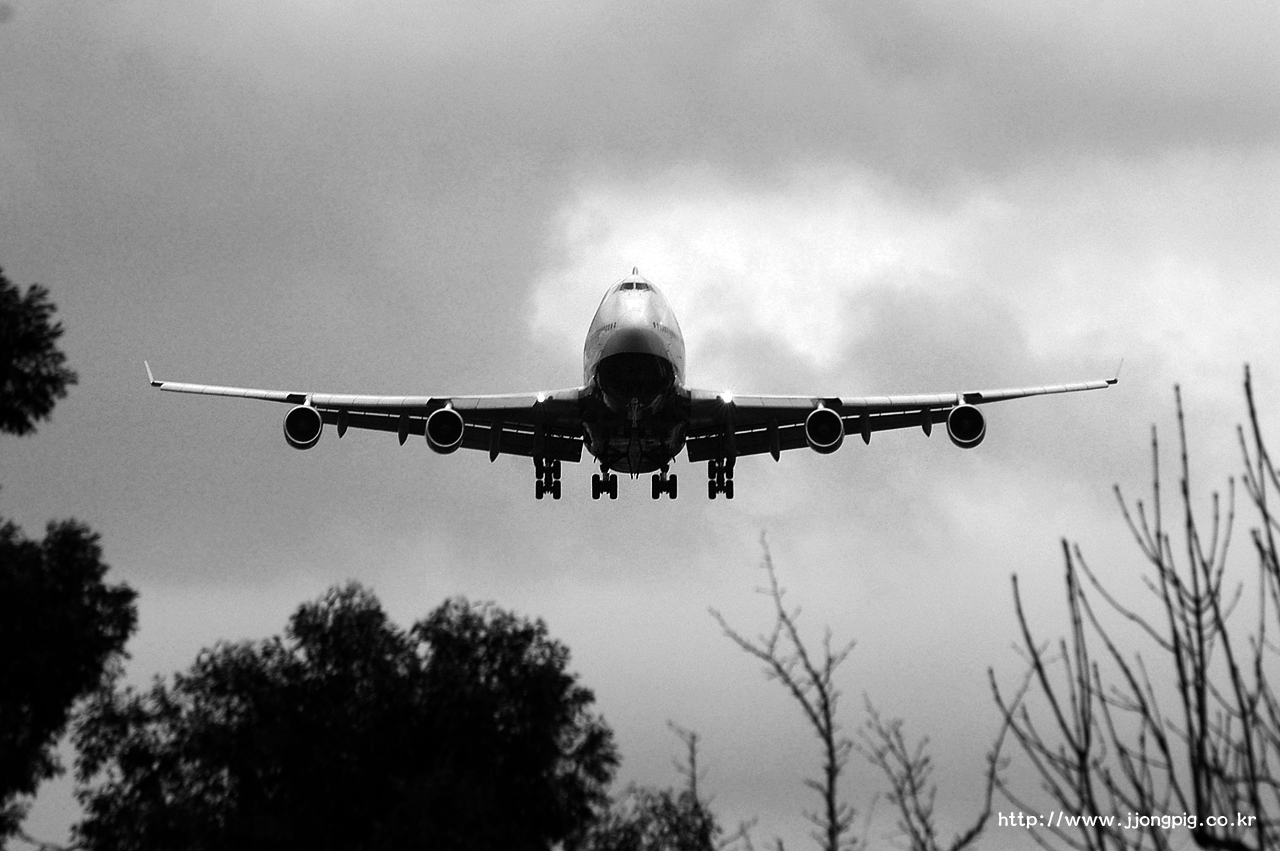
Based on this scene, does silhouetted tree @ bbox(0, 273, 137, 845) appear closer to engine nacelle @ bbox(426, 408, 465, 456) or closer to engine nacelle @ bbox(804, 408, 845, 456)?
engine nacelle @ bbox(426, 408, 465, 456)

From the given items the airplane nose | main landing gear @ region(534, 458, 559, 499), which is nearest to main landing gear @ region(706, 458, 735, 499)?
main landing gear @ region(534, 458, 559, 499)

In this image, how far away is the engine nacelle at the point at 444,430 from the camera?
135 feet

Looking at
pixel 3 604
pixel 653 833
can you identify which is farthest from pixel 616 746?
pixel 3 604

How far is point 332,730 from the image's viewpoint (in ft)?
115

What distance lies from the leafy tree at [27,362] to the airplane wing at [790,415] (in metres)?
18.4

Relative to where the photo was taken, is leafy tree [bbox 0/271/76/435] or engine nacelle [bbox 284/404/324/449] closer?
leafy tree [bbox 0/271/76/435]

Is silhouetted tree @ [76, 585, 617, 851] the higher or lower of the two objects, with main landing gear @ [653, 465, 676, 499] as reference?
lower

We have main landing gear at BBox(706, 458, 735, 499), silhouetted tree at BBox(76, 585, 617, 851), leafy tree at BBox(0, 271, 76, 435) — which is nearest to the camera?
leafy tree at BBox(0, 271, 76, 435)

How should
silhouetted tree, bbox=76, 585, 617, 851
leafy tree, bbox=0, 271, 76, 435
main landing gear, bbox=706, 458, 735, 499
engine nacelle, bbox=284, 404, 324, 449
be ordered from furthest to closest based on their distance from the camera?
main landing gear, bbox=706, 458, 735, 499 → engine nacelle, bbox=284, 404, 324, 449 → silhouetted tree, bbox=76, 585, 617, 851 → leafy tree, bbox=0, 271, 76, 435

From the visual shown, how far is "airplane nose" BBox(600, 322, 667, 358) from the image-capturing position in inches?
1489

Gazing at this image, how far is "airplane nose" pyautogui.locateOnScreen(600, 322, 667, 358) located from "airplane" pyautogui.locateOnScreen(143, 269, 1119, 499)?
0.02 metres

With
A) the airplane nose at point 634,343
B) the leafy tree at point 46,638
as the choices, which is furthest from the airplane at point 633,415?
the leafy tree at point 46,638

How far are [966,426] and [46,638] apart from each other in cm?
2353

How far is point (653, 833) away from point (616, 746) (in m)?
3.33
